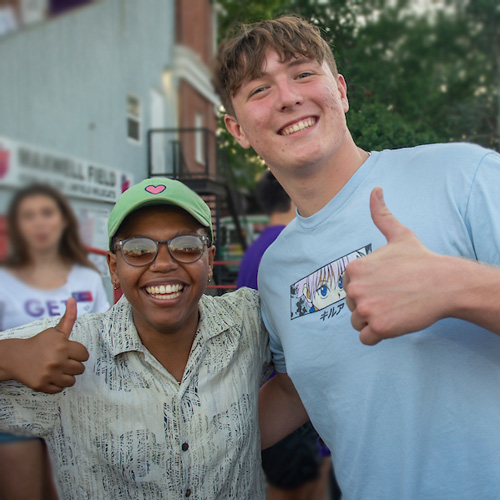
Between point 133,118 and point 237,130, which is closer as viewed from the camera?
point 237,130

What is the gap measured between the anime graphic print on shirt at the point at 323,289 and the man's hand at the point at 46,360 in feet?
2.05

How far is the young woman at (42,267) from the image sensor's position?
256cm

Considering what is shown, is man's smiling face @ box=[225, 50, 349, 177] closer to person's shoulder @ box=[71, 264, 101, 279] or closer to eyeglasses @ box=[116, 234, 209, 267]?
eyeglasses @ box=[116, 234, 209, 267]

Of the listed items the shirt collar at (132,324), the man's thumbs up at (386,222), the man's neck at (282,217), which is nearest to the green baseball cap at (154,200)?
the shirt collar at (132,324)

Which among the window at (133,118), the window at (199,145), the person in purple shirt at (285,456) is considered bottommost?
the person in purple shirt at (285,456)

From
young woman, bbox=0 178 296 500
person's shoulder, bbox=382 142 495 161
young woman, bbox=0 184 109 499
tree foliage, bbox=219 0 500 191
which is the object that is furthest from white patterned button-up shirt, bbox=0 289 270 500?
young woman, bbox=0 184 109 499

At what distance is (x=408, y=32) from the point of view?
175 centimetres

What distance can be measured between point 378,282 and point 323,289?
370 millimetres

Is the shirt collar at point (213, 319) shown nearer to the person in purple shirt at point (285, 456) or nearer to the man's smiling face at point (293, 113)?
the man's smiling face at point (293, 113)

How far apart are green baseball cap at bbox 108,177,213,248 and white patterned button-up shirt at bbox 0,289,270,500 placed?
1.13ft

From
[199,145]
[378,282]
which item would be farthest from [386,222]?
[199,145]

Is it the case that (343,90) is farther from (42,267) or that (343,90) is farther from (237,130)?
(42,267)

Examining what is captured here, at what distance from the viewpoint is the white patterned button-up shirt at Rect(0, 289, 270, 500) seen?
55.7 inches

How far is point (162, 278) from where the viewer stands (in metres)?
1.51
